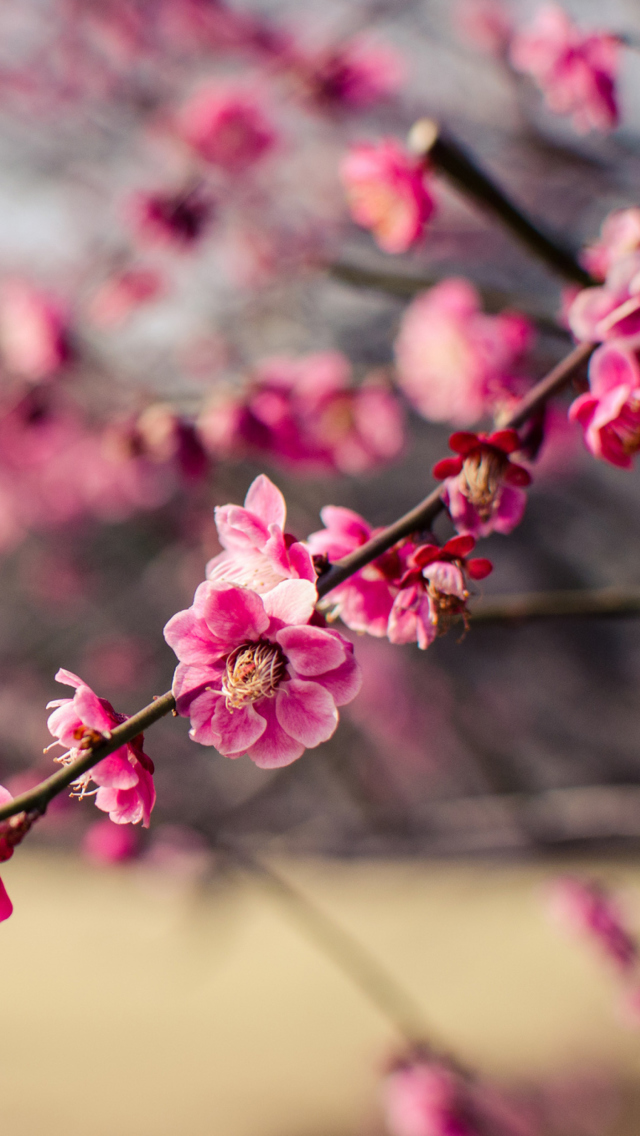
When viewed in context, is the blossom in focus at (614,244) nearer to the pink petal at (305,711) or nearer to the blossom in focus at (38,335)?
the pink petal at (305,711)

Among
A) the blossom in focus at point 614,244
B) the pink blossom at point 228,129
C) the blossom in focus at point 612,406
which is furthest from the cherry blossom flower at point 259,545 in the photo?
the pink blossom at point 228,129

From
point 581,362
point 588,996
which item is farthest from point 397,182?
point 588,996

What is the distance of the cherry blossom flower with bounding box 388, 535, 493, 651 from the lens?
54cm

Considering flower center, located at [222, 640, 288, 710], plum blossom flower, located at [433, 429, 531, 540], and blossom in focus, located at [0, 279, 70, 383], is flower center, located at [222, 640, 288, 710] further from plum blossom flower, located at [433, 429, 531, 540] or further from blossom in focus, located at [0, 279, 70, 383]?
blossom in focus, located at [0, 279, 70, 383]

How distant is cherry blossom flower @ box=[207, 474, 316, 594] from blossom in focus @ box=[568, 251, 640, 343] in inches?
12.3

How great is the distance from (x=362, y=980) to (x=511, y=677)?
5.75 ft

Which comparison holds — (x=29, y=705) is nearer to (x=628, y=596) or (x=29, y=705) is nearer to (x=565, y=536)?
(x=565, y=536)

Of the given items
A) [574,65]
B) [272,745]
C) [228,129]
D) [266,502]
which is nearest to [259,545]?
[266,502]

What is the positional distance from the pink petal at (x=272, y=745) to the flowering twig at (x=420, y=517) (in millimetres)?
92

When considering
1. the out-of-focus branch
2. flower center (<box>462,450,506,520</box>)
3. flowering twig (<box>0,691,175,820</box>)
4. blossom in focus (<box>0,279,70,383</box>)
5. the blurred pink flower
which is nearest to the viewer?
flowering twig (<box>0,691,175,820</box>)

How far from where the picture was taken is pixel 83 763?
45 cm

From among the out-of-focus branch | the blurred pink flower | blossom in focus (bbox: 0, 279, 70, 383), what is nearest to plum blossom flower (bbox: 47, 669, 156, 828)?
the out-of-focus branch

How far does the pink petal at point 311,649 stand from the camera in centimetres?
47

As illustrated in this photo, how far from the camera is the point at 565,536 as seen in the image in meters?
3.83
